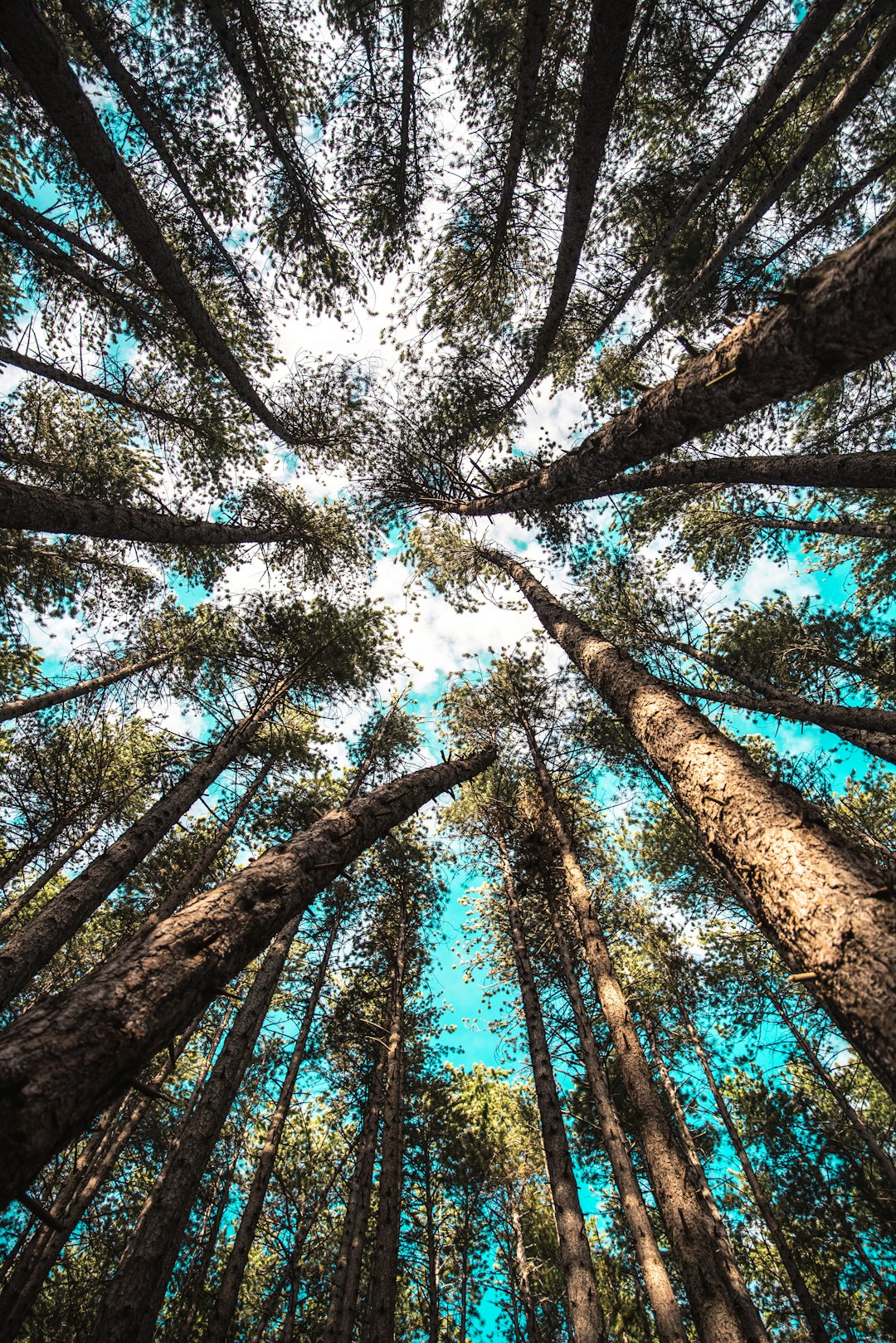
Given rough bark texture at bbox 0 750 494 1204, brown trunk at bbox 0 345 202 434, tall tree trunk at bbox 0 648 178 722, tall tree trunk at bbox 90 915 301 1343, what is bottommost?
rough bark texture at bbox 0 750 494 1204

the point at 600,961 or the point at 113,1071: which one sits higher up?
the point at 600,961

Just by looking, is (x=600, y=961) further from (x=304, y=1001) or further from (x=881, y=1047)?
(x=304, y=1001)

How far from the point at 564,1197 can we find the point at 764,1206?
23.4ft

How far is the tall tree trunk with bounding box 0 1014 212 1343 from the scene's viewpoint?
7.11m

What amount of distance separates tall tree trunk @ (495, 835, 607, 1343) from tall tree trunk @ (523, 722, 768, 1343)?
1452 millimetres

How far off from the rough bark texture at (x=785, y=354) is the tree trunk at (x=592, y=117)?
3336 millimetres

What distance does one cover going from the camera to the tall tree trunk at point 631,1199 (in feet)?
16.1

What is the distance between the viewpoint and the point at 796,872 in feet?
6.64

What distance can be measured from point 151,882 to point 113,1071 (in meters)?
12.2

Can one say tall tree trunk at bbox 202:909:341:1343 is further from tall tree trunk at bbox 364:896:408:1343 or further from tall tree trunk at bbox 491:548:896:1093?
tall tree trunk at bbox 491:548:896:1093

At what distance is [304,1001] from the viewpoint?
1070cm

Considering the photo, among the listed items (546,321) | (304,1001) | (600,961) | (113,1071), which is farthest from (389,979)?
(546,321)

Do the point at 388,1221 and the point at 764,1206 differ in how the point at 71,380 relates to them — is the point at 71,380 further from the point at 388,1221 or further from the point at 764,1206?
the point at 764,1206

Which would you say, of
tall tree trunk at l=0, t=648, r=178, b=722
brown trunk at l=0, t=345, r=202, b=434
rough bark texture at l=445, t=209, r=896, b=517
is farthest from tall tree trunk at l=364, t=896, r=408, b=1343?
brown trunk at l=0, t=345, r=202, b=434
